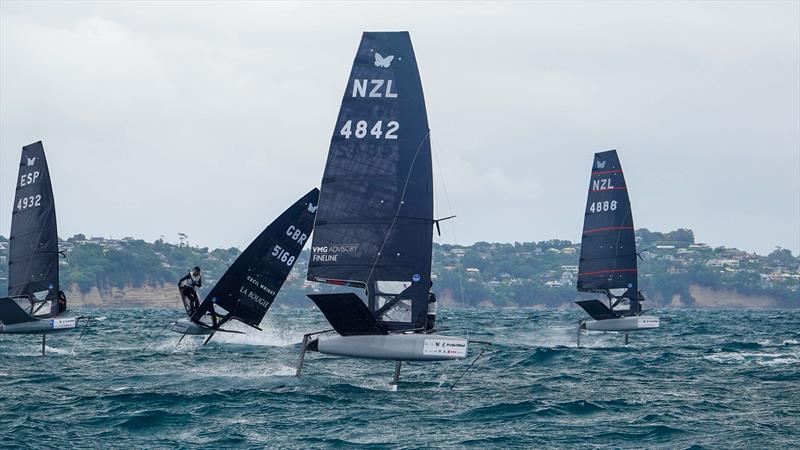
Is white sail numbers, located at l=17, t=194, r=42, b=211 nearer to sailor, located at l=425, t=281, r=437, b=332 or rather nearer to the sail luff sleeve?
sailor, located at l=425, t=281, r=437, b=332

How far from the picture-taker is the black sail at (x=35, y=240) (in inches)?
1403

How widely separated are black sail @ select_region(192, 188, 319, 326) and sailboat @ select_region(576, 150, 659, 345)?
16.8 metres

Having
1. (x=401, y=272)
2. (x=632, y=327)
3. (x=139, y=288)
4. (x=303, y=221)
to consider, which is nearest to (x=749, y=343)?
(x=632, y=327)

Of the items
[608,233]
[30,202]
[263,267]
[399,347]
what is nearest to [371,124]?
[399,347]

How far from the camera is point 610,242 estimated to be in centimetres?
4609

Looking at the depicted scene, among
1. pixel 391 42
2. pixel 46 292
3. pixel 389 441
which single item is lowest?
pixel 389 441

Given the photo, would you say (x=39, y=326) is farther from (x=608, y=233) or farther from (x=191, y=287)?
(x=608, y=233)

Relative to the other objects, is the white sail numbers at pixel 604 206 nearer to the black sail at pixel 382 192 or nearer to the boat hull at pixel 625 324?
the boat hull at pixel 625 324

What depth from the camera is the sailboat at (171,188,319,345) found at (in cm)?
3225

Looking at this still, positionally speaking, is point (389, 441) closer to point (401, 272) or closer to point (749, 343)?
point (401, 272)

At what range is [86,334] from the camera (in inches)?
1916

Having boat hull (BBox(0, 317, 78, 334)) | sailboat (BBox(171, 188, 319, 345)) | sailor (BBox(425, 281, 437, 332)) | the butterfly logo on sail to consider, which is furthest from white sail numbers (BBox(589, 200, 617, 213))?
the butterfly logo on sail

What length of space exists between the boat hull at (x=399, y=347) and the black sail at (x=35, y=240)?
15.5m

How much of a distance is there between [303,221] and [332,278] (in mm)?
8079
